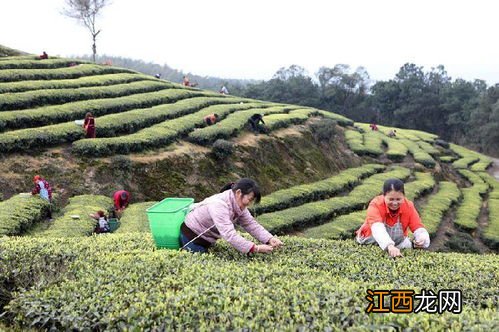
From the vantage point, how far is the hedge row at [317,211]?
50.3 ft

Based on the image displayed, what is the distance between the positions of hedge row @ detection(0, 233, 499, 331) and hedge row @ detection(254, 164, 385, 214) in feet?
35.0

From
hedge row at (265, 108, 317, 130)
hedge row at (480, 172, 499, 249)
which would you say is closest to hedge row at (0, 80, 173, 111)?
hedge row at (265, 108, 317, 130)

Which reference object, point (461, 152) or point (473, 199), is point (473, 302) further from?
point (461, 152)

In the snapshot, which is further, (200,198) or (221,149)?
(221,149)

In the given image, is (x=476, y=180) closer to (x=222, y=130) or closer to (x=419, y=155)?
(x=419, y=155)

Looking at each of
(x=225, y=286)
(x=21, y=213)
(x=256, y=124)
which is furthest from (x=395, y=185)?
(x=256, y=124)

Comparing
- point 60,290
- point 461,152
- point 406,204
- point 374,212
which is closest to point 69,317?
point 60,290

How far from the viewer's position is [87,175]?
51.7ft

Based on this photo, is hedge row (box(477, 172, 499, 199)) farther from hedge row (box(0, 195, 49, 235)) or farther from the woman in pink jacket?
the woman in pink jacket

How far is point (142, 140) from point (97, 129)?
7.18 ft

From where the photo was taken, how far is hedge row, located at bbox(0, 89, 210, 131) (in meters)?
17.5

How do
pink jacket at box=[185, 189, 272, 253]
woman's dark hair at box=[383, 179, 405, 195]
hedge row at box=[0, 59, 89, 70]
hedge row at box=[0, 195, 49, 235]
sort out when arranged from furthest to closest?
hedge row at box=[0, 59, 89, 70] < hedge row at box=[0, 195, 49, 235] < woman's dark hair at box=[383, 179, 405, 195] < pink jacket at box=[185, 189, 272, 253]

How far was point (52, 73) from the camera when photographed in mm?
25766

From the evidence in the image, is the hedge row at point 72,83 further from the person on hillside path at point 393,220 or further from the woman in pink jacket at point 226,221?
the person on hillside path at point 393,220
